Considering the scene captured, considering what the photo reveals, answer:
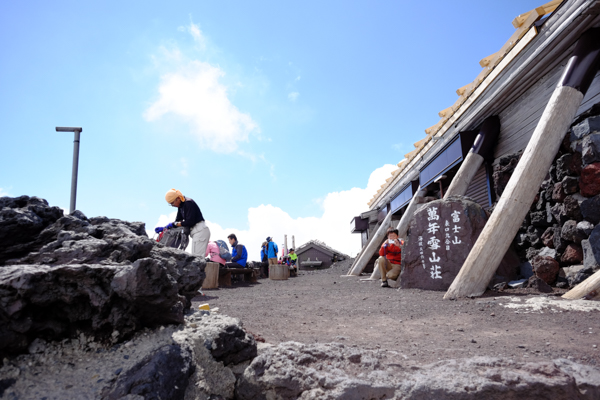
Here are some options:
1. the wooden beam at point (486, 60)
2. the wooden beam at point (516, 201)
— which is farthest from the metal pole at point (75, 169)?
the wooden beam at point (486, 60)

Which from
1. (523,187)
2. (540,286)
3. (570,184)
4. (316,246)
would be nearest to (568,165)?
(570,184)

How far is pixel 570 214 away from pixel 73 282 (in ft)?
20.1

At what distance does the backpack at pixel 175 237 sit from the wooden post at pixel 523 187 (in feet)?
13.7

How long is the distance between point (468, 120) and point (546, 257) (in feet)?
12.2

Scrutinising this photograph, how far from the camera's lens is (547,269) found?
17.9ft

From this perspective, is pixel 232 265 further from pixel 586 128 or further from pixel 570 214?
pixel 586 128

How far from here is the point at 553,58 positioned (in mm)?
5930

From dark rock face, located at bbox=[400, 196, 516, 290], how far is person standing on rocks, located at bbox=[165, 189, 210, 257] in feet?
11.5

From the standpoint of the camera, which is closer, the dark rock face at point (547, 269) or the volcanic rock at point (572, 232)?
the volcanic rock at point (572, 232)

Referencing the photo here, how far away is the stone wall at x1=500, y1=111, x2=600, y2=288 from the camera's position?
493cm

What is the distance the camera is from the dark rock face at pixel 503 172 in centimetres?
712

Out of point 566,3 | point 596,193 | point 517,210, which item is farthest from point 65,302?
point 566,3

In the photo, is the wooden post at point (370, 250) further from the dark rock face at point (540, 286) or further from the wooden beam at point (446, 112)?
the dark rock face at point (540, 286)

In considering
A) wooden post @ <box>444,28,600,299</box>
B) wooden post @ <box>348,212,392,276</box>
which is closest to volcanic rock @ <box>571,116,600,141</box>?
wooden post @ <box>444,28,600,299</box>
